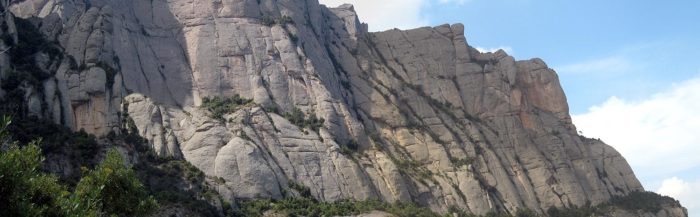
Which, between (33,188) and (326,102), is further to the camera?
(326,102)

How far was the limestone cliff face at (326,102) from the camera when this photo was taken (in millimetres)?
82188

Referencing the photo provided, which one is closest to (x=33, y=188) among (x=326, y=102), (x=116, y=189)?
(x=116, y=189)

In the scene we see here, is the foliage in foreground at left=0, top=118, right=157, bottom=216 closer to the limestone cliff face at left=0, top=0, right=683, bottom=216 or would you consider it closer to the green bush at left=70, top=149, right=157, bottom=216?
the green bush at left=70, top=149, right=157, bottom=216

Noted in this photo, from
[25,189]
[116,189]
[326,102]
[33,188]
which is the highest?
[326,102]

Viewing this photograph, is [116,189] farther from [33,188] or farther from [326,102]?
[326,102]

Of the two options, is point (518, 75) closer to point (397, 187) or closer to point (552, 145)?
point (552, 145)

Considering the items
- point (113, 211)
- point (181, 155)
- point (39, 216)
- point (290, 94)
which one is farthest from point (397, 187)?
point (39, 216)

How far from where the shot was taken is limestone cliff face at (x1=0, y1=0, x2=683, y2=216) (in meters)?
82.2

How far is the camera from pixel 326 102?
95.8 metres

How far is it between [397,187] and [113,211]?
183 feet

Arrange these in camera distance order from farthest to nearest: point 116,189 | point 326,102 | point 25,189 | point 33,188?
point 326,102 < point 116,189 < point 33,188 < point 25,189

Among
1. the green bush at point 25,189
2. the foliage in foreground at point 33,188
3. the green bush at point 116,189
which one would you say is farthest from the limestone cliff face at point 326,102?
the green bush at point 25,189

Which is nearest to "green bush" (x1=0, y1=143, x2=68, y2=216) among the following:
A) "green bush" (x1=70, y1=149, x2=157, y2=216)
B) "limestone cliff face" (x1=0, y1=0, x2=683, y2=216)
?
"green bush" (x1=70, y1=149, x2=157, y2=216)

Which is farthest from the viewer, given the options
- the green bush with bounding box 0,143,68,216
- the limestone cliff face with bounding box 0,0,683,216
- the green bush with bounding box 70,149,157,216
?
the limestone cliff face with bounding box 0,0,683,216
